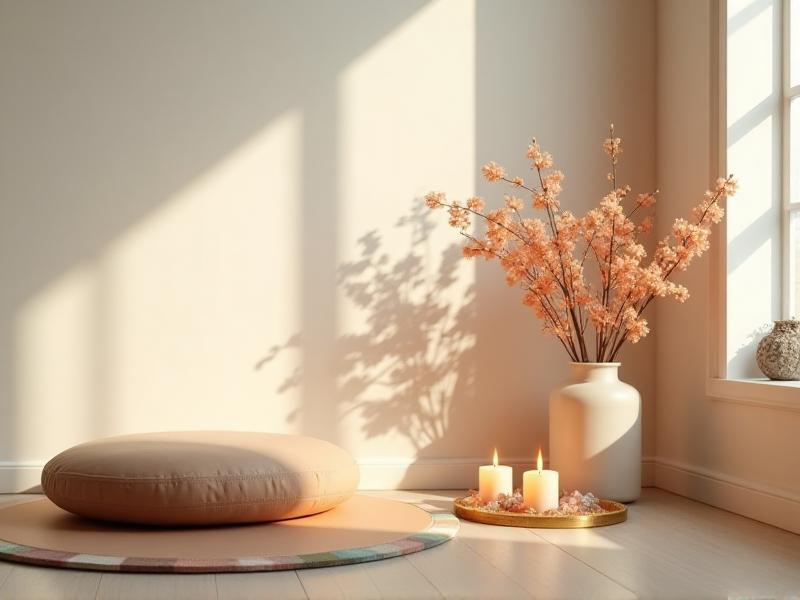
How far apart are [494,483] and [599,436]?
43 centimetres

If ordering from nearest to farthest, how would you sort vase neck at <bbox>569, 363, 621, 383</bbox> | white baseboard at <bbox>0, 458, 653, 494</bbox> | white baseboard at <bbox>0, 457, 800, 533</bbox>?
white baseboard at <bbox>0, 457, 800, 533</bbox> < vase neck at <bbox>569, 363, 621, 383</bbox> < white baseboard at <bbox>0, 458, 653, 494</bbox>

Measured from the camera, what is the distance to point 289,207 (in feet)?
12.5

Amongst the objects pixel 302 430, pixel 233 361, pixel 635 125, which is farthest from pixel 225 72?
pixel 635 125

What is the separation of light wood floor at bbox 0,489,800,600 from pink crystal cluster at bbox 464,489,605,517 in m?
0.11

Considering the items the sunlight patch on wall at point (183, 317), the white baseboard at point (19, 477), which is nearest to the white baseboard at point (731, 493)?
the sunlight patch on wall at point (183, 317)

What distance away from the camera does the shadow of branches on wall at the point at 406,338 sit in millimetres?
3846

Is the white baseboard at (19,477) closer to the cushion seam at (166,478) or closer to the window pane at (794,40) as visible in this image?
the cushion seam at (166,478)

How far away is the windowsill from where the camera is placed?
122 inches

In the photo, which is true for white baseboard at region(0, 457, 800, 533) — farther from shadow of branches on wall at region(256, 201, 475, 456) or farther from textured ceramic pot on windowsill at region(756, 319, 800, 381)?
textured ceramic pot on windowsill at region(756, 319, 800, 381)

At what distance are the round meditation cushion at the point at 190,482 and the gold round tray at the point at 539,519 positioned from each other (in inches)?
16.6

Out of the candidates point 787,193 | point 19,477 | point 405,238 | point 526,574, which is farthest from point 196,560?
point 787,193

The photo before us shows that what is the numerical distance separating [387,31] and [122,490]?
2012mm

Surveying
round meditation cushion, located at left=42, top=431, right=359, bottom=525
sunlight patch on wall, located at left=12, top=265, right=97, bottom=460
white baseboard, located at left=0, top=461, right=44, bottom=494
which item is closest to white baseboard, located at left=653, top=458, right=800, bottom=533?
round meditation cushion, located at left=42, top=431, right=359, bottom=525

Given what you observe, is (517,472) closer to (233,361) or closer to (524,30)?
(233,361)
